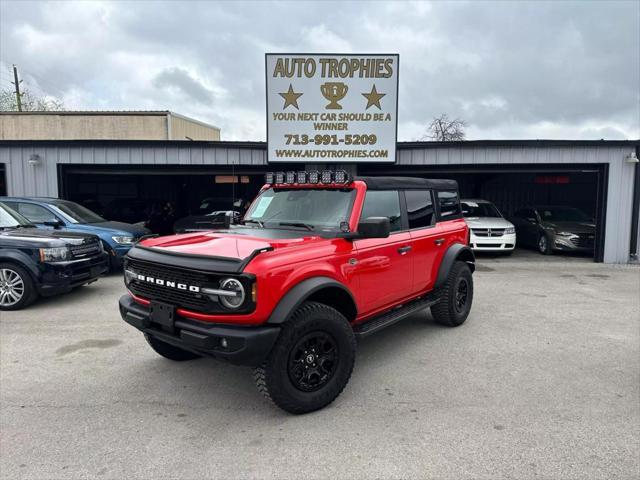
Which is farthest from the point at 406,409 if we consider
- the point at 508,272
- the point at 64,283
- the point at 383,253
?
the point at 508,272

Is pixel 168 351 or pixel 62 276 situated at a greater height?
pixel 62 276

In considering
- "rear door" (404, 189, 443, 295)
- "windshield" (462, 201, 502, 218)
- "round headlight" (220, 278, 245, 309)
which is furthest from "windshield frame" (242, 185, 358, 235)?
"windshield" (462, 201, 502, 218)

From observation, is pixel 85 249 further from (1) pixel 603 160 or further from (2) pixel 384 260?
(1) pixel 603 160

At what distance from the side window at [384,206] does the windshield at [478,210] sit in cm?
939

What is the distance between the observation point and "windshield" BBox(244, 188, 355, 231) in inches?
163

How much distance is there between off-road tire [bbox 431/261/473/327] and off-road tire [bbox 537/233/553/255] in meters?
8.79

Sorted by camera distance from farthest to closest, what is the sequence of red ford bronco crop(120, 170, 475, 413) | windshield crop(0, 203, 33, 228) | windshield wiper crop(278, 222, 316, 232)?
windshield crop(0, 203, 33, 228) → windshield wiper crop(278, 222, 316, 232) → red ford bronco crop(120, 170, 475, 413)

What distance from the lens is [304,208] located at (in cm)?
438

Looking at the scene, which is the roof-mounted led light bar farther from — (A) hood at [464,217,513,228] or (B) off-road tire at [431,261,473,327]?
(A) hood at [464,217,513,228]

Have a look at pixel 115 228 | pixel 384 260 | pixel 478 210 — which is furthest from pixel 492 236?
pixel 115 228

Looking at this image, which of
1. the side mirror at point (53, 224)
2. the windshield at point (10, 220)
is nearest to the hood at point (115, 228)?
the side mirror at point (53, 224)

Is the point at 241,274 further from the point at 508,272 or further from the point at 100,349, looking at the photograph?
the point at 508,272

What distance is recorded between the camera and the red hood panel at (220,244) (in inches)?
127

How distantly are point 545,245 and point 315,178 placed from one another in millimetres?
11287
